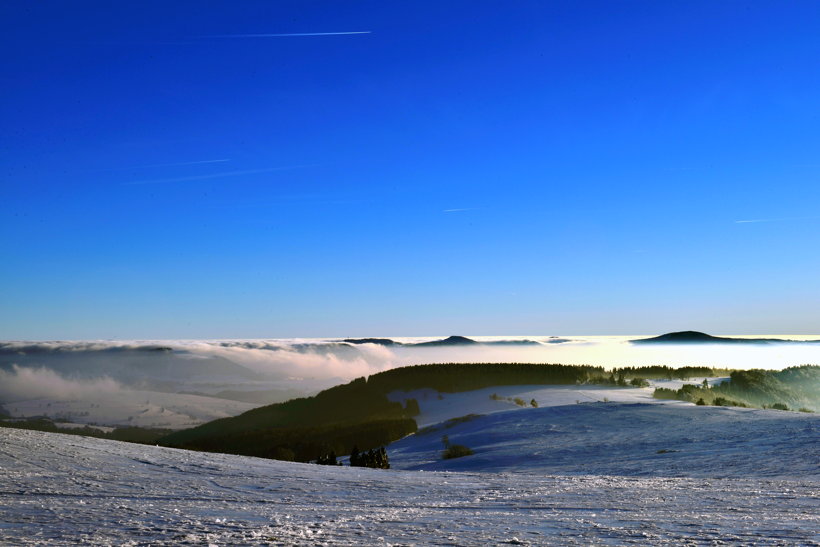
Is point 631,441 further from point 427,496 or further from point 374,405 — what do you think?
point 374,405

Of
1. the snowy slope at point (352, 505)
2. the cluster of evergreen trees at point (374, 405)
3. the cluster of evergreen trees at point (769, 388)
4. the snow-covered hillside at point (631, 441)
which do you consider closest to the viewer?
the snowy slope at point (352, 505)

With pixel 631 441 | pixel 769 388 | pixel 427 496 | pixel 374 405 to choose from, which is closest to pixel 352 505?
pixel 427 496

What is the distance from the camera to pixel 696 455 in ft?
50.3

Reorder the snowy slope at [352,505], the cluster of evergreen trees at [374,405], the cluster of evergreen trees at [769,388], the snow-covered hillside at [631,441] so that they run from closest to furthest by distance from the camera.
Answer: the snowy slope at [352,505]
the snow-covered hillside at [631,441]
the cluster of evergreen trees at [374,405]
the cluster of evergreen trees at [769,388]

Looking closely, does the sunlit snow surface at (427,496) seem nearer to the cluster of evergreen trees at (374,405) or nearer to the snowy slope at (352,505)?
the snowy slope at (352,505)

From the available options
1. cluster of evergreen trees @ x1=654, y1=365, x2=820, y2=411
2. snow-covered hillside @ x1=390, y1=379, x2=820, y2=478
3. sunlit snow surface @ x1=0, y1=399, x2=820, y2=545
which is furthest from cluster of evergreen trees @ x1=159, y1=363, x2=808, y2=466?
sunlit snow surface @ x1=0, y1=399, x2=820, y2=545

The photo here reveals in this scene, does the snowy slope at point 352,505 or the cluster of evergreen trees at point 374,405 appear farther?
the cluster of evergreen trees at point 374,405

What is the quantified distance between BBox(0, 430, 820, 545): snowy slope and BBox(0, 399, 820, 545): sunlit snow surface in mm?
29

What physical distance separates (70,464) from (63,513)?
14.9 feet

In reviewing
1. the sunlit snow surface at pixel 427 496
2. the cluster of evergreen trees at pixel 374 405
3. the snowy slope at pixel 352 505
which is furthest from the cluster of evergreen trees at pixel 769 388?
the snowy slope at pixel 352 505

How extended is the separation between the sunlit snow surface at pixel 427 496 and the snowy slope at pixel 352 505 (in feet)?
0.10

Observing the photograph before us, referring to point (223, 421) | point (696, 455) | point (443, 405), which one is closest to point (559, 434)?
point (696, 455)

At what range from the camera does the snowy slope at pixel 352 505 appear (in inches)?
254

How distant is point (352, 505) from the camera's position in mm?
8766
